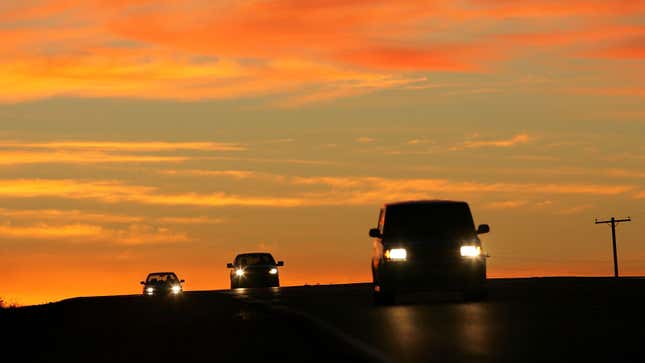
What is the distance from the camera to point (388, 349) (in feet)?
53.1

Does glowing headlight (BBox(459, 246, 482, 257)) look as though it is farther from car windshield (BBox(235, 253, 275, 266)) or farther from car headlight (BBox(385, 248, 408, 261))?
car windshield (BBox(235, 253, 275, 266))

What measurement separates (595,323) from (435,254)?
919 centimetres

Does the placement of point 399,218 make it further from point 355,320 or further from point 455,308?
point 355,320

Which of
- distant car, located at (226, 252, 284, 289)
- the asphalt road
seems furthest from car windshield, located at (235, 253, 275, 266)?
the asphalt road

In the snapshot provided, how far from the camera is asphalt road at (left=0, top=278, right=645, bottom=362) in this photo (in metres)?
15.5

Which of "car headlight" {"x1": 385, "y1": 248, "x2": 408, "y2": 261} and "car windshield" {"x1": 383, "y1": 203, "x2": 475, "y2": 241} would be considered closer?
"car headlight" {"x1": 385, "y1": 248, "x2": 408, "y2": 261}

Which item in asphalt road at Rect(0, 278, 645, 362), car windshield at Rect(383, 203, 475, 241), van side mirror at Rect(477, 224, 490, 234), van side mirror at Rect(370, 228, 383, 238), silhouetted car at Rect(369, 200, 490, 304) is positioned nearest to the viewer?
asphalt road at Rect(0, 278, 645, 362)

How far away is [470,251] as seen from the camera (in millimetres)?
28516

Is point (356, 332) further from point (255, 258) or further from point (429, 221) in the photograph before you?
point (255, 258)

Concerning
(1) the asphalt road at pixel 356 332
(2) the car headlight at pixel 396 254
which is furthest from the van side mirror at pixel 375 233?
(1) the asphalt road at pixel 356 332

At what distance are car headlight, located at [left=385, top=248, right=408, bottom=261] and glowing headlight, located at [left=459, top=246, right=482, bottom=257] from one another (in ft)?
4.06

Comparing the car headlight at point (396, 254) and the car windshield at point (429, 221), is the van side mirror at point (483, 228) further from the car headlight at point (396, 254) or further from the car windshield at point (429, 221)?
the car headlight at point (396, 254)

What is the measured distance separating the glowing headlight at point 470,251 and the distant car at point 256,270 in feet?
89.8

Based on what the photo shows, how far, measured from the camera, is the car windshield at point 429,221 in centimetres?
2917
